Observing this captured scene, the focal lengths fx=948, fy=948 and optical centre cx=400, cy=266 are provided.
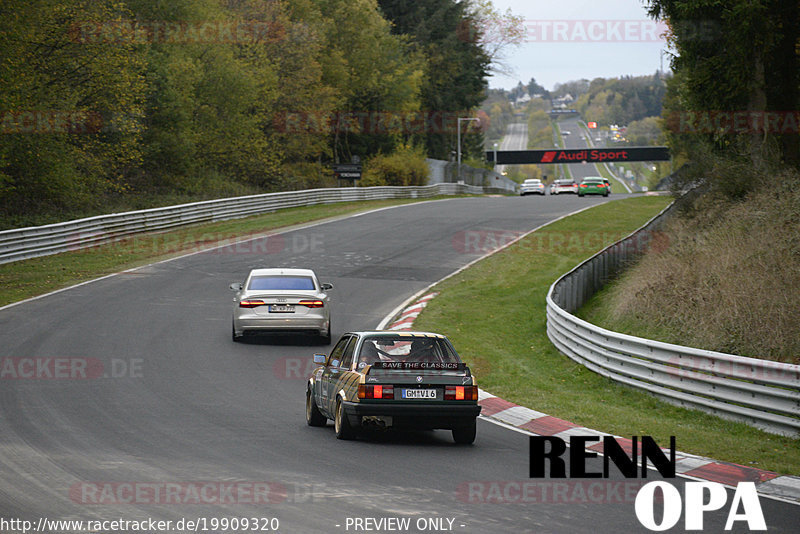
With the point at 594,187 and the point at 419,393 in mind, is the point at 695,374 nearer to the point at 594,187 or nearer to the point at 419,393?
the point at 419,393

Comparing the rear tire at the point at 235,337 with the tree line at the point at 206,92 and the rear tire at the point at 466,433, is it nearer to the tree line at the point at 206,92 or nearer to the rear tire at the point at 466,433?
the rear tire at the point at 466,433

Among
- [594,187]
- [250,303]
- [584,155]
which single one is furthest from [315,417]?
[584,155]

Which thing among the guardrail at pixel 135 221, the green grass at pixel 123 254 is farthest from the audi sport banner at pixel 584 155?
the green grass at pixel 123 254

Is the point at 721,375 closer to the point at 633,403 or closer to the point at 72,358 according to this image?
the point at 633,403

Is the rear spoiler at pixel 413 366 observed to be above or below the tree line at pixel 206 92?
below

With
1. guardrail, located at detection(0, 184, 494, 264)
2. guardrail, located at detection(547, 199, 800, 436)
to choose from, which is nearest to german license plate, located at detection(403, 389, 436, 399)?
guardrail, located at detection(547, 199, 800, 436)

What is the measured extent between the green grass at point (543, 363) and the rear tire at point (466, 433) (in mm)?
2040

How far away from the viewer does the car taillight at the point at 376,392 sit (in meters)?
10.8

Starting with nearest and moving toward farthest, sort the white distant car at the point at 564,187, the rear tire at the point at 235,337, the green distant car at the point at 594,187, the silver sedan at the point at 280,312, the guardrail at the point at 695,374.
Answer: the guardrail at the point at 695,374 → the silver sedan at the point at 280,312 → the rear tire at the point at 235,337 → the green distant car at the point at 594,187 → the white distant car at the point at 564,187

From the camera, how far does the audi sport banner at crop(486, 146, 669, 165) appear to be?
328 ft

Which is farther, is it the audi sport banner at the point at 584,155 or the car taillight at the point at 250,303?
the audi sport banner at the point at 584,155

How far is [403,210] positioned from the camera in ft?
163

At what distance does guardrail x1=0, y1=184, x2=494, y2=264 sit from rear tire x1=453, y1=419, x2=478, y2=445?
22.4 meters

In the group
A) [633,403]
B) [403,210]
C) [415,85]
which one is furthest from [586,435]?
[415,85]
